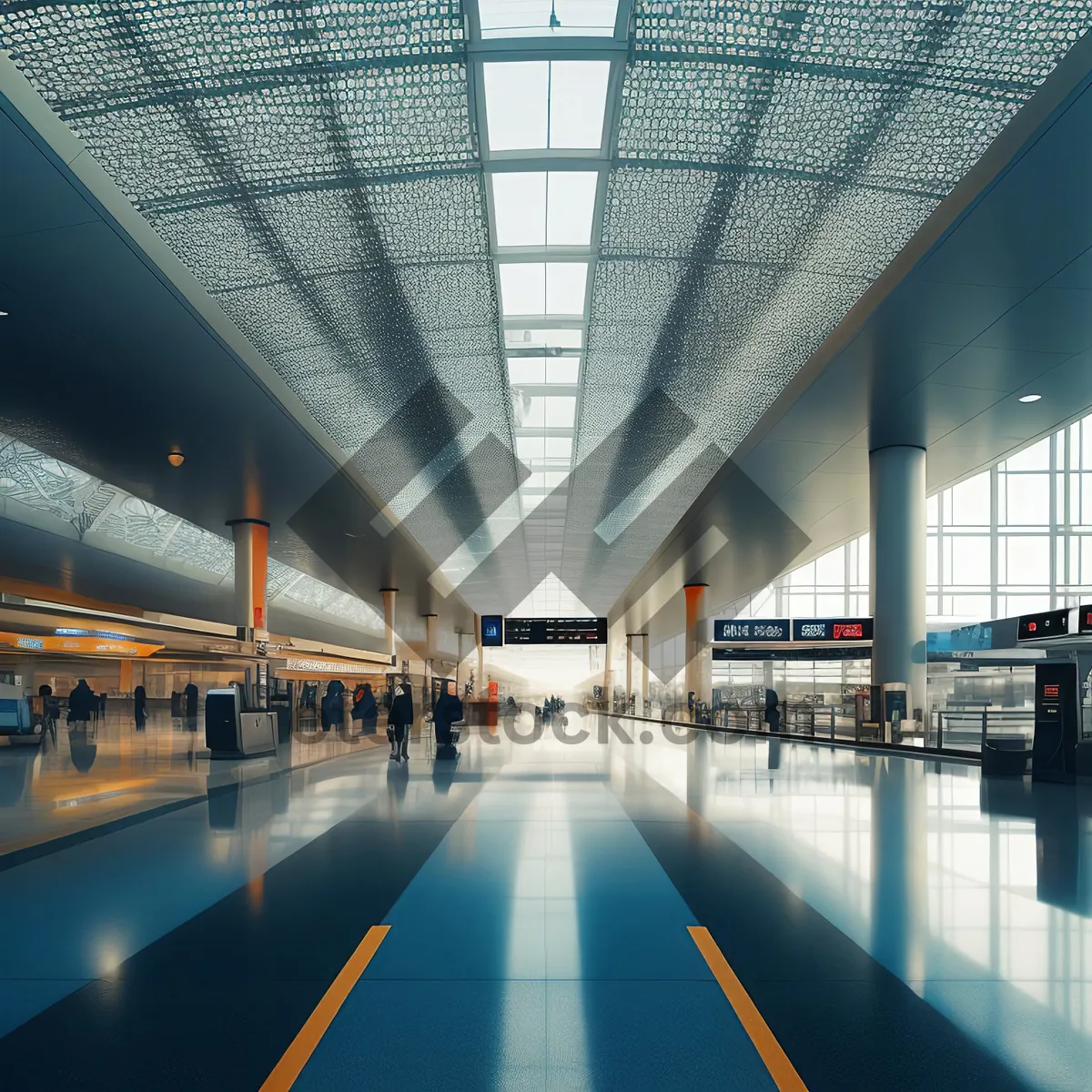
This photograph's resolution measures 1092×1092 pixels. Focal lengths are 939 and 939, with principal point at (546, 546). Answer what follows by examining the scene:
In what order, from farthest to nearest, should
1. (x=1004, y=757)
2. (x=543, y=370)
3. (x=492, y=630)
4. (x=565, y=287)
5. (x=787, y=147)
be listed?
(x=492, y=630)
(x=543, y=370)
(x=565, y=287)
(x=1004, y=757)
(x=787, y=147)

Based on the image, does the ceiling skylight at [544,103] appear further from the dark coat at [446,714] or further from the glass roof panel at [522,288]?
the dark coat at [446,714]

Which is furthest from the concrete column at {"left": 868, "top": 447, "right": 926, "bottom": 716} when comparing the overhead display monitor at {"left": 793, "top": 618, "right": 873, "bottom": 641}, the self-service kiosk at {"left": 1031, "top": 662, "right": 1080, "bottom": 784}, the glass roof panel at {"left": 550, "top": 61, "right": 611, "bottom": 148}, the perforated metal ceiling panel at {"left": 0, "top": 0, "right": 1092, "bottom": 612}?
the glass roof panel at {"left": 550, "top": 61, "right": 611, "bottom": 148}

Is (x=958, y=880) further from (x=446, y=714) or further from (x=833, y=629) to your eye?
(x=833, y=629)

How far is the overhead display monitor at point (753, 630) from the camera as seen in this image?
29516mm

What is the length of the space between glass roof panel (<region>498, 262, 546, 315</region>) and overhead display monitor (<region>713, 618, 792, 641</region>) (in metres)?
15.9

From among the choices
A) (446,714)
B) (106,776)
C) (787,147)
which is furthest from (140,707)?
(787,147)

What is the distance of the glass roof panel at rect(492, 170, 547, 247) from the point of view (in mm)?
12398

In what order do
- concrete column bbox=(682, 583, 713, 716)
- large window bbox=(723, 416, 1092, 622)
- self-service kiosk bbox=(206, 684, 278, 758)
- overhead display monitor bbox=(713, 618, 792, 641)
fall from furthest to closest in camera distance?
1. large window bbox=(723, 416, 1092, 622)
2. concrete column bbox=(682, 583, 713, 716)
3. overhead display monitor bbox=(713, 618, 792, 641)
4. self-service kiosk bbox=(206, 684, 278, 758)

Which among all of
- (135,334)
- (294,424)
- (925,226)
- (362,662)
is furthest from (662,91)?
(362,662)

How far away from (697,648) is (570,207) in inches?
1310

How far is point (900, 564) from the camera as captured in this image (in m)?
20.5

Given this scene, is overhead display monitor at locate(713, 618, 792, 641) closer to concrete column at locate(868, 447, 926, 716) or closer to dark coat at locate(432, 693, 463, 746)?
concrete column at locate(868, 447, 926, 716)

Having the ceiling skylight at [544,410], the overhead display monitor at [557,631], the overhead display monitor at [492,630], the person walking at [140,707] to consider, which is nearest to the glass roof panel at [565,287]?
the ceiling skylight at [544,410]

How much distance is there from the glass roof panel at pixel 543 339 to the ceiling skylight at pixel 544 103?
6.45 meters
